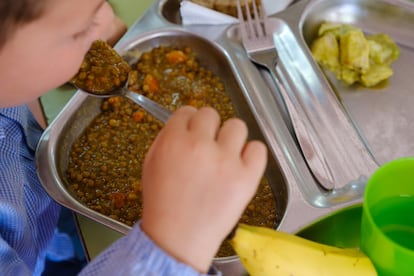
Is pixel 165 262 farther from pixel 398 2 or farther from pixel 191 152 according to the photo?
pixel 398 2

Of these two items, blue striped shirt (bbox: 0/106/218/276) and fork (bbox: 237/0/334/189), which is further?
fork (bbox: 237/0/334/189)

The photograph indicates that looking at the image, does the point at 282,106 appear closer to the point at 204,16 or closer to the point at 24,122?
the point at 204,16

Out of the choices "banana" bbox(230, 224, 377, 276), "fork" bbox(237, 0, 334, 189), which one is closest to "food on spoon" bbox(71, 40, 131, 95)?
"fork" bbox(237, 0, 334, 189)

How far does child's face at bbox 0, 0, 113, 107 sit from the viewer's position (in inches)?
26.4

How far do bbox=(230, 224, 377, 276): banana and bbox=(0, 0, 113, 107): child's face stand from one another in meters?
0.33

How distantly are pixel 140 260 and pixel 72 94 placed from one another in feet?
2.21

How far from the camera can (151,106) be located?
1.14 metres

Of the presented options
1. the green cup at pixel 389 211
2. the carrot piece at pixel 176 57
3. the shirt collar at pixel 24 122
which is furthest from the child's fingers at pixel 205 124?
the carrot piece at pixel 176 57

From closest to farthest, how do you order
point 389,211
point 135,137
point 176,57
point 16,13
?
point 16,13 < point 389,211 < point 135,137 < point 176,57

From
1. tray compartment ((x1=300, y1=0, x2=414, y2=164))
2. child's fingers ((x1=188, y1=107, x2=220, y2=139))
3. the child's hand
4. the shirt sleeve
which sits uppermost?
child's fingers ((x1=188, y1=107, x2=220, y2=139))

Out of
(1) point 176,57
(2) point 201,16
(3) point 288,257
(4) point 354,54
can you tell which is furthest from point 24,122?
(4) point 354,54

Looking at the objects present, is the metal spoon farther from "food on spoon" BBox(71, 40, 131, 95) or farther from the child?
the child

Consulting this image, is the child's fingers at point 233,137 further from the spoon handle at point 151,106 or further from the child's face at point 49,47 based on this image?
the spoon handle at point 151,106

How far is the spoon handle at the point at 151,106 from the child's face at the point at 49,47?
34cm
